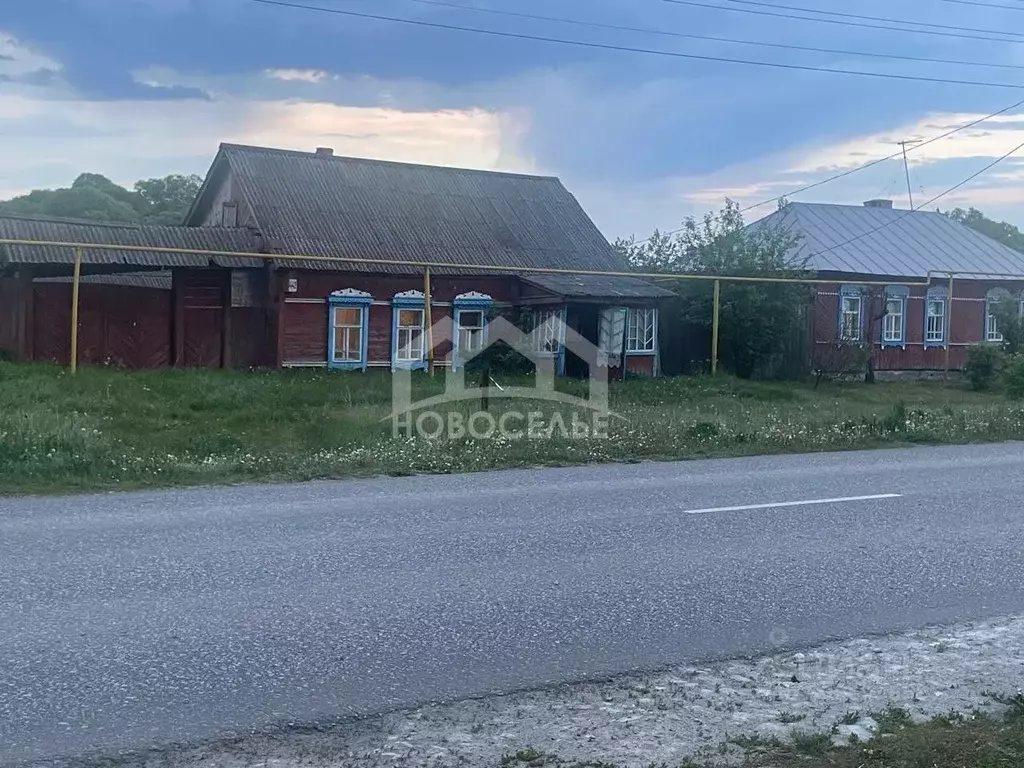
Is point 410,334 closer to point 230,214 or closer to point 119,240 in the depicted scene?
point 230,214

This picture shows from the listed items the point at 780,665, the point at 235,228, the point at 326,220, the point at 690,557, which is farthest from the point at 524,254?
the point at 780,665

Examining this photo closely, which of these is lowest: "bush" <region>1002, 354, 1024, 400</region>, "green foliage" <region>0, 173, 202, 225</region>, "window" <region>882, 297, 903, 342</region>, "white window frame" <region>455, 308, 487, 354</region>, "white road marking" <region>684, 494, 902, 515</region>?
"white road marking" <region>684, 494, 902, 515</region>

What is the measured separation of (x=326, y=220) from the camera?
2664 centimetres

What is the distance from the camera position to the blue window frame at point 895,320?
3128 cm

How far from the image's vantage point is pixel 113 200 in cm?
5541

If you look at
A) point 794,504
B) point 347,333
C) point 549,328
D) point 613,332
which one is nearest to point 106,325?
point 347,333

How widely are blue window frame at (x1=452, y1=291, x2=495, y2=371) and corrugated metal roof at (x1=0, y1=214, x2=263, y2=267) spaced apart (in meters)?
4.78

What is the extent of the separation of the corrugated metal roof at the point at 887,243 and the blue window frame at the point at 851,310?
56cm

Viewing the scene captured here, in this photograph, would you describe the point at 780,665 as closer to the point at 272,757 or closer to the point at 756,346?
the point at 272,757

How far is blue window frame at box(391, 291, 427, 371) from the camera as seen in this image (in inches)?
1011

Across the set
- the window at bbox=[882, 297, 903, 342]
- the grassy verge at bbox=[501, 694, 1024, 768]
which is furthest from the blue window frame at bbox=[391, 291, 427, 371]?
the grassy verge at bbox=[501, 694, 1024, 768]

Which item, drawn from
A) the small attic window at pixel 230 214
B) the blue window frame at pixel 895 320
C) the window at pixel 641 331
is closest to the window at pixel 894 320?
the blue window frame at pixel 895 320

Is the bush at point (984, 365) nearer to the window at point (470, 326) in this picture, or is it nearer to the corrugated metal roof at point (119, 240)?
the window at point (470, 326)

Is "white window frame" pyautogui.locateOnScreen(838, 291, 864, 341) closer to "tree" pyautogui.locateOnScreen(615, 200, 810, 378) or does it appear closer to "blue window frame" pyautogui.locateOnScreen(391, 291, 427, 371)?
"tree" pyautogui.locateOnScreen(615, 200, 810, 378)
